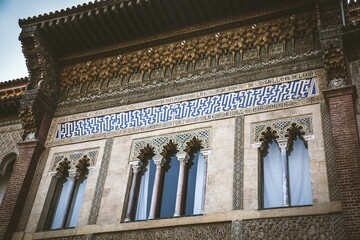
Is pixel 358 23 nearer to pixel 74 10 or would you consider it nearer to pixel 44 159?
pixel 74 10

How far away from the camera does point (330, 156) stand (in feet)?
23.4

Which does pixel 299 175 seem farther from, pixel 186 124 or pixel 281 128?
pixel 186 124

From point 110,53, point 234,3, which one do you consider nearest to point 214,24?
point 234,3

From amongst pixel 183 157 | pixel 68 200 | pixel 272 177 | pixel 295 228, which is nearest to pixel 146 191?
pixel 183 157

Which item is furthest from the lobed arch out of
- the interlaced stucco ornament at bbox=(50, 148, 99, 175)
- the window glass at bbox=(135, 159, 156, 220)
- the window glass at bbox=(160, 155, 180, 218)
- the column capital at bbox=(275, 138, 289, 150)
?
the column capital at bbox=(275, 138, 289, 150)

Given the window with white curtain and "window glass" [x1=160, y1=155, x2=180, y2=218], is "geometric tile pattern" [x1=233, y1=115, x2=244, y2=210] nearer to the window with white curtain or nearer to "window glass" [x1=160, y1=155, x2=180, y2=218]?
the window with white curtain

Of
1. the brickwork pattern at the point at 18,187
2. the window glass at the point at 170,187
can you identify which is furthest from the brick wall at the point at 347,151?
the brickwork pattern at the point at 18,187

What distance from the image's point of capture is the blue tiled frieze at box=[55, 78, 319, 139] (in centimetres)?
810

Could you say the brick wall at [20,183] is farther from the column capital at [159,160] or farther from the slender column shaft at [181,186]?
→ the slender column shaft at [181,186]

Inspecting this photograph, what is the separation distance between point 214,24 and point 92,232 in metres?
4.31

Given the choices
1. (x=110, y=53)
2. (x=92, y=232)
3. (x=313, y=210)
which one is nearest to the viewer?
(x=313, y=210)

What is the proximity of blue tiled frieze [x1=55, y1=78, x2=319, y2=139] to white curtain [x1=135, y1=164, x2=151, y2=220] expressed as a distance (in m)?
0.99

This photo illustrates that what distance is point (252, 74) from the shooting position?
8617 mm

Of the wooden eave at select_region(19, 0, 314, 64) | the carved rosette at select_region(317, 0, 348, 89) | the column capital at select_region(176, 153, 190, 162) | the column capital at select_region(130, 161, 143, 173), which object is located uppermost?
the wooden eave at select_region(19, 0, 314, 64)
